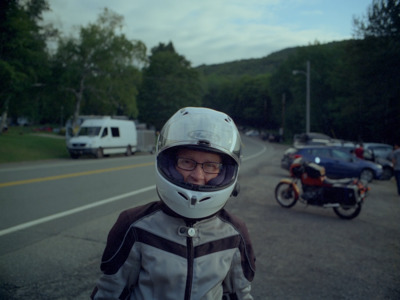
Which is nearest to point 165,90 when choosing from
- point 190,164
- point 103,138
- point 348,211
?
point 103,138

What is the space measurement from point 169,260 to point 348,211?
6.83 m

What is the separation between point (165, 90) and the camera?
53.2m

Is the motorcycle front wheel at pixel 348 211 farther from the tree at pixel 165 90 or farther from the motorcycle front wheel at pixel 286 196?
the tree at pixel 165 90

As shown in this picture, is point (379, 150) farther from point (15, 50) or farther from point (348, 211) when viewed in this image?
point (15, 50)

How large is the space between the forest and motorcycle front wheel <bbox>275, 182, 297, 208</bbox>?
83.3 inches

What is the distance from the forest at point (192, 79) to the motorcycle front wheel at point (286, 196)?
2117 mm

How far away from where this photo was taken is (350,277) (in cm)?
434

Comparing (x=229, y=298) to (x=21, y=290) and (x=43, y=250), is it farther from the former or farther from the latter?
(x=43, y=250)

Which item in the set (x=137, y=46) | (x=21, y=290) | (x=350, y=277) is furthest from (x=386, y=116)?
(x=21, y=290)

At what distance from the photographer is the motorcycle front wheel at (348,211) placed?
762 cm

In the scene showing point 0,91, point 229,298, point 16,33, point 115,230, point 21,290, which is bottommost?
point 21,290

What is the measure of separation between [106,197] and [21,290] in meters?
5.39

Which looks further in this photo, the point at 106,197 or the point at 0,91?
the point at 0,91

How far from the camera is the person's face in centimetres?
207
